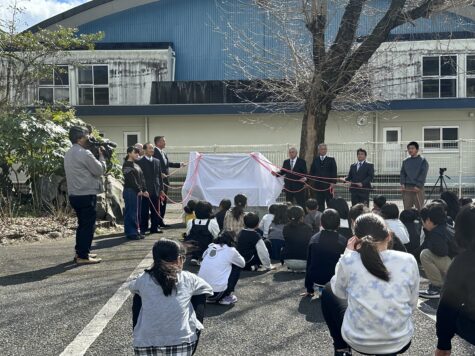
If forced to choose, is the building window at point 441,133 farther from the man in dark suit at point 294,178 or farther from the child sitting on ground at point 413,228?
the child sitting on ground at point 413,228

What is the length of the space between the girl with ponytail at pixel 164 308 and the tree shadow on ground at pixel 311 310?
2.10 metres

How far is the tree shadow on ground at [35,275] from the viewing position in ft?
23.4

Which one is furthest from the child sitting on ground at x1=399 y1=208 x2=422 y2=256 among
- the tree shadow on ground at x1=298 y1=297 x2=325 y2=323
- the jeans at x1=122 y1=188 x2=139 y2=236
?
the jeans at x1=122 y1=188 x2=139 y2=236

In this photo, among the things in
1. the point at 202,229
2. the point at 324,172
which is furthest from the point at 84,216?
the point at 324,172

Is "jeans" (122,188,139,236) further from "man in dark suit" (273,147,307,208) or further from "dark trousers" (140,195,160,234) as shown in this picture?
"man in dark suit" (273,147,307,208)

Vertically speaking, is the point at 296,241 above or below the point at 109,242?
above

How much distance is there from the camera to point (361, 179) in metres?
12.0

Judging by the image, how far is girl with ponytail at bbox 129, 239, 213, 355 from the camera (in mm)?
3691

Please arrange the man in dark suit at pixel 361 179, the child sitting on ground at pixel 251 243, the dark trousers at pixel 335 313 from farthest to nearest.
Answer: the man in dark suit at pixel 361 179, the child sitting on ground at pixel 251 243, the dark trousers at pixel 335 313

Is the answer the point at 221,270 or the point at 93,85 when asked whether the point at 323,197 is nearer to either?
the point at 221,270

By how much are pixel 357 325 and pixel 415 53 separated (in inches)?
857

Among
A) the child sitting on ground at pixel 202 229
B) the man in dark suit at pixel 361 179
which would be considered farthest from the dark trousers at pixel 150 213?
the man in dark suit at pixel 361 179

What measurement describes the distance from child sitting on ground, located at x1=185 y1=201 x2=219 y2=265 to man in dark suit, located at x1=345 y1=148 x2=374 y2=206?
5310 mm

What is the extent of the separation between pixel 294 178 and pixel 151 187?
10.4 feet
